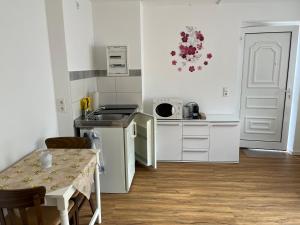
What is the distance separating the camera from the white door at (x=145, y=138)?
10.2 ft

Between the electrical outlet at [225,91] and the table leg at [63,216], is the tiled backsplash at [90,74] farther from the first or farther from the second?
the table leg at [63,216]

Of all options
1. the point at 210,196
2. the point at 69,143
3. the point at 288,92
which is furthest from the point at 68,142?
the point at 288,92

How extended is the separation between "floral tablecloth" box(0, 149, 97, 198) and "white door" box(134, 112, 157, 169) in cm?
118

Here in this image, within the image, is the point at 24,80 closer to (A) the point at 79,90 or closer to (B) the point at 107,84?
(A) the point at 79,90

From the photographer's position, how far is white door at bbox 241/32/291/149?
3.74 m

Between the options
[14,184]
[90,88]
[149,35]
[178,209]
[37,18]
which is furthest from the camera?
[149,35]

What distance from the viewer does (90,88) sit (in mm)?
3256

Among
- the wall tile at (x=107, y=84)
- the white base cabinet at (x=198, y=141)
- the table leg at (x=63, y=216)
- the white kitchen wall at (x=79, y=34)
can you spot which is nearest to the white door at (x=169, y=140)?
the white base cabinet at (x=198, y=141)

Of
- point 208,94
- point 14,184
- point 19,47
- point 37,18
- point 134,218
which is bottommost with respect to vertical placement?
point 134,218

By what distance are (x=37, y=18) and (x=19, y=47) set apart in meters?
0.45

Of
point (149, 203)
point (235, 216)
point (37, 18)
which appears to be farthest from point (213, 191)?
point (37, 18)

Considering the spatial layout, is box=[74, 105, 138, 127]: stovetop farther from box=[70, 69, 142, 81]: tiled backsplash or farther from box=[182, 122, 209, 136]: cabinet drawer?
box=[182, 122, 209, 136]: cabinet drawer

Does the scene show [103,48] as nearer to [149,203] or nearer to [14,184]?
[149,203]

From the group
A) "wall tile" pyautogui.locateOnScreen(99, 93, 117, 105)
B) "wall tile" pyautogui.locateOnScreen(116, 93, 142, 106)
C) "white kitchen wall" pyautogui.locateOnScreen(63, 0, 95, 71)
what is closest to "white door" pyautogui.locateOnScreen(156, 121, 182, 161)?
"wall tile" pyautogui.locateOnScreen(116, 93, 142, 106)
